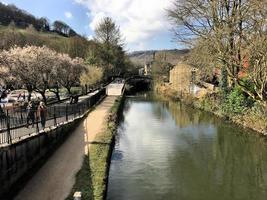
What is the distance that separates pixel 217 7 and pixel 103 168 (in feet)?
67.3

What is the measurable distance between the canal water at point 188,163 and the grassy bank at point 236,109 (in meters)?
0.99

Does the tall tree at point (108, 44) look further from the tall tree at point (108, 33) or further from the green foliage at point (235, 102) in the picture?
the green foliage at point (235, 102)

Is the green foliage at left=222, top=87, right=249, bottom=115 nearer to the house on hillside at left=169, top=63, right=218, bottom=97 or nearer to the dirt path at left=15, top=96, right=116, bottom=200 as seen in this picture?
the house on hillside at left=169, top=63, right=218, bottom=97

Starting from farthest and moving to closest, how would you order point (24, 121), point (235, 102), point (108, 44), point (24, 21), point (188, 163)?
point (24, 21)
point (108, 44)
point (235, 102)
point (188, 163)
point (24, 121)

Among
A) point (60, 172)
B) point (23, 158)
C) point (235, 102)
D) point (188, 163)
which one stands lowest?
point (188, 163)

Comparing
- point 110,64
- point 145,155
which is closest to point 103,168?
point 145,155

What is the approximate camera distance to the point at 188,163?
2070 cm

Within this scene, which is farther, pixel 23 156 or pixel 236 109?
pixel 236 109

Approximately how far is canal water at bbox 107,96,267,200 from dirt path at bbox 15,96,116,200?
5.38 feet

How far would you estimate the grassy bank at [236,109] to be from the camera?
2927cm

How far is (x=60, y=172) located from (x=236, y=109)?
21808 millimetres

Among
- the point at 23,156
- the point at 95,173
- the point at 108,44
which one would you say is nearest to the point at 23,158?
the point at 23,156

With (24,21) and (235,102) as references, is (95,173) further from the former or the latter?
(24,21)

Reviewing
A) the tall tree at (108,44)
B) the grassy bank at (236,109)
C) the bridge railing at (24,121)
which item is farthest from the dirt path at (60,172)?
the tall tree at (108,44)
